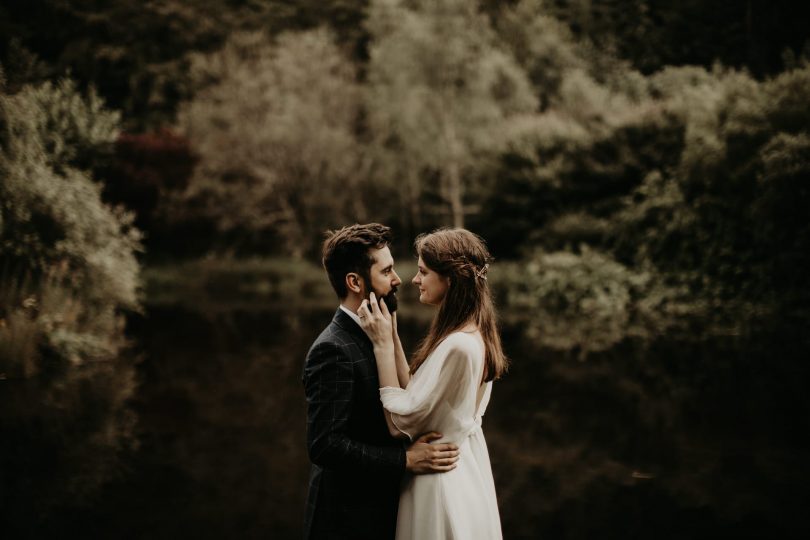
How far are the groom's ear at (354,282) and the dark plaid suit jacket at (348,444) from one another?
97 mm

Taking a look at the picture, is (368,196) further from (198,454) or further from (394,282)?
(394,282)

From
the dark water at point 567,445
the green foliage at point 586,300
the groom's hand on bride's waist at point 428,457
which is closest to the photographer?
the groom's hand on bride's waist at point 428,457

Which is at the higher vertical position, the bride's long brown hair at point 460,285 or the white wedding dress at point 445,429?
the bride's long brown hair at point 460,285

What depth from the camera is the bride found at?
2.37 meters

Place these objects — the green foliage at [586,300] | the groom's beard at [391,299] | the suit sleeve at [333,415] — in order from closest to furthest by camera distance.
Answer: the suit sleeve at [333,415]
the groom's beard at [391,299]
the green foliage at [586,300]

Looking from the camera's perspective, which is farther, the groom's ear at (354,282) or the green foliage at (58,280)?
the green foliage at (58,280)

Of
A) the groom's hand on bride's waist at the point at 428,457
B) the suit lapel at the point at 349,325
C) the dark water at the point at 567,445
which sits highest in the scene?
the suit lapel at the point at 349,325

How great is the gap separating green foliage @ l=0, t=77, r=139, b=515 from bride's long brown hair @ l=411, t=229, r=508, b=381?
4.70m

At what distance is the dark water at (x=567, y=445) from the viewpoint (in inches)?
178

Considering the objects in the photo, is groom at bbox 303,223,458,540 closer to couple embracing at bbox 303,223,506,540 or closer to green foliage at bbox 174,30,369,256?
couple embracing at bbox 303,223,506,540

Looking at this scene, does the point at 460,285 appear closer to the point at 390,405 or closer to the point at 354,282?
the point at 354,282

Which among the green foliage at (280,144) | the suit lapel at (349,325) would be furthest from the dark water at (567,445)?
the green foliage at (280,144)

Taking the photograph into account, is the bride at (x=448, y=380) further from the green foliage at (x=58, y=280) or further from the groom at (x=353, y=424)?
the green foliage at (x=58, y=280)

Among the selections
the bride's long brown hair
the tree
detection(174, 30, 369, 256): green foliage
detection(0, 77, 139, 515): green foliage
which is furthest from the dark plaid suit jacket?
detection(174, 30, 369, 256): green foliage
